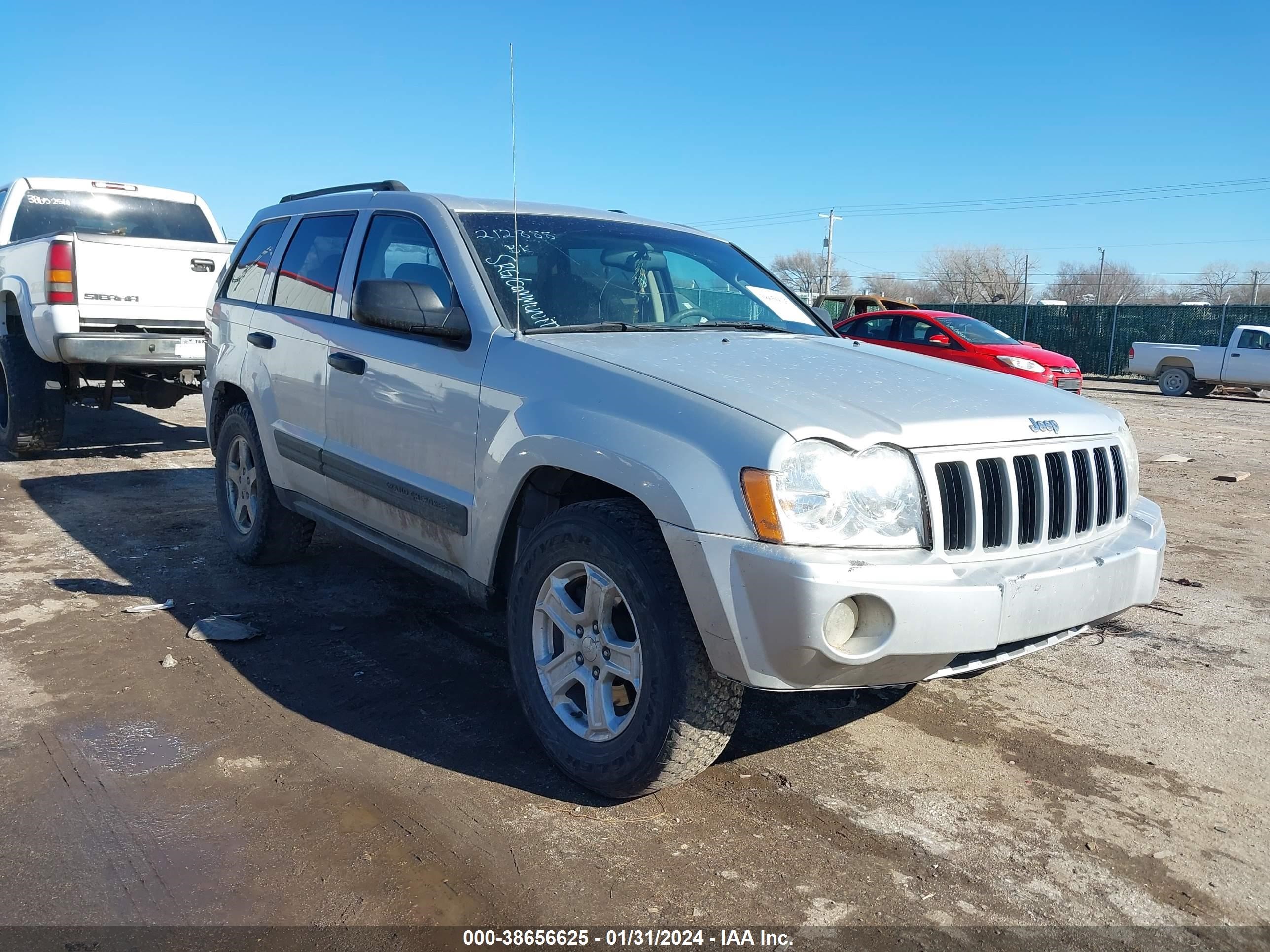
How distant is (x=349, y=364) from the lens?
4.05m

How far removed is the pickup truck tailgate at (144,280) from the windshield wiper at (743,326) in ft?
18.8

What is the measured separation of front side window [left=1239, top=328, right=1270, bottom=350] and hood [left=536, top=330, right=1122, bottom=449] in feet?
65.2

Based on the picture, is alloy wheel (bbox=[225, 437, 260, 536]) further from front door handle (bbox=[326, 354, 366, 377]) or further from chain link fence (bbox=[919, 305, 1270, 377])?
chain link fence (bbox=[919, 305, 1270, 377])

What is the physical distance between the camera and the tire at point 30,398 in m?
7.97

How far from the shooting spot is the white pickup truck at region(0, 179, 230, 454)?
7492 mm

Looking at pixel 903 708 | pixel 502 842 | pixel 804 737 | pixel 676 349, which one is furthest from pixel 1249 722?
pixel 502 842

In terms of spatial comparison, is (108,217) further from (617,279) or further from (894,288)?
(894,288)

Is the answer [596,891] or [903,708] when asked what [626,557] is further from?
[903,708]

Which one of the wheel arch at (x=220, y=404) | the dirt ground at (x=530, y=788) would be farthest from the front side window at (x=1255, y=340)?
the wheel arch at (x=220, y=404)

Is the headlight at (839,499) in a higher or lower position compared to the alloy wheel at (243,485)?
Result: higher

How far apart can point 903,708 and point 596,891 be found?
168 cm

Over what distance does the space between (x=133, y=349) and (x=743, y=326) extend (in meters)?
5.77

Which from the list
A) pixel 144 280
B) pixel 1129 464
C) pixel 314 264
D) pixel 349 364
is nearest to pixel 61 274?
pixel 144 280

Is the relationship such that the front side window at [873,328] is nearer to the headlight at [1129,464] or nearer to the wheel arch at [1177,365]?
the wheel arch at [1177,365]
